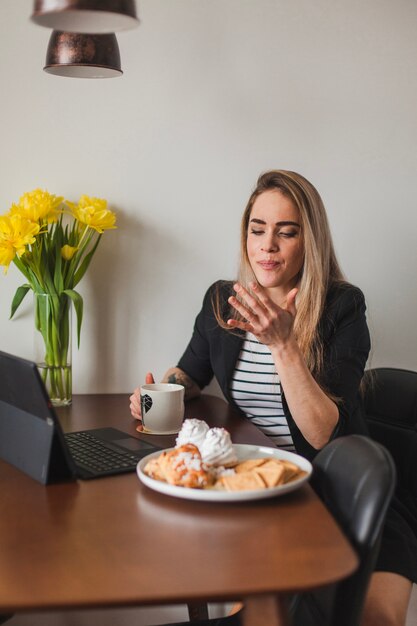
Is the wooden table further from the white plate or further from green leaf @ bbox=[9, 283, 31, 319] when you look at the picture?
green leaf @ bbox=[9, 283, 31, 319]

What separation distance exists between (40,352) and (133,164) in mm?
582

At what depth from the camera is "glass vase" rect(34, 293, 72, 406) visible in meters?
2.11

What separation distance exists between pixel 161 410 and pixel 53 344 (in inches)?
19.1

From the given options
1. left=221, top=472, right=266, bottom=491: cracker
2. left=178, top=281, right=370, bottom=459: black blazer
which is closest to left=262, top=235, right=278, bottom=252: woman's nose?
left=178, top=281, right=370, bottom=459: black blazer

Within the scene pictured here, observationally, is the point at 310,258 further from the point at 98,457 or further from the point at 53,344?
the point at 98,457

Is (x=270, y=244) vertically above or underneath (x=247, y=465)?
above

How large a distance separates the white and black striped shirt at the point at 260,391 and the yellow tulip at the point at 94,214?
474 millimetres

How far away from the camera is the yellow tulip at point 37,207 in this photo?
2.07m

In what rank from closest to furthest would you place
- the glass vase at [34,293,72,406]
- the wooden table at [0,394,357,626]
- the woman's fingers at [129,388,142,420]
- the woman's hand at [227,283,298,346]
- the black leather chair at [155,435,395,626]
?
the wooden table at [0,394,357,626], the black leather chair at [155,435,395,626], the woman's hand at [227,283,298,346], the woman's fingers at [129,388,142,420], the glass vase at [34,293,72,406]

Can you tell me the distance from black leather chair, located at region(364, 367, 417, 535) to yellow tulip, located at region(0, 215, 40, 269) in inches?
37.2

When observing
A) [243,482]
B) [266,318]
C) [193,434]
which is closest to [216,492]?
[243,482]

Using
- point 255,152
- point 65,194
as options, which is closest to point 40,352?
point 65,194

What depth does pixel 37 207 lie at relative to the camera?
2076 mm

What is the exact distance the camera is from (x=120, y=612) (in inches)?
88.9
